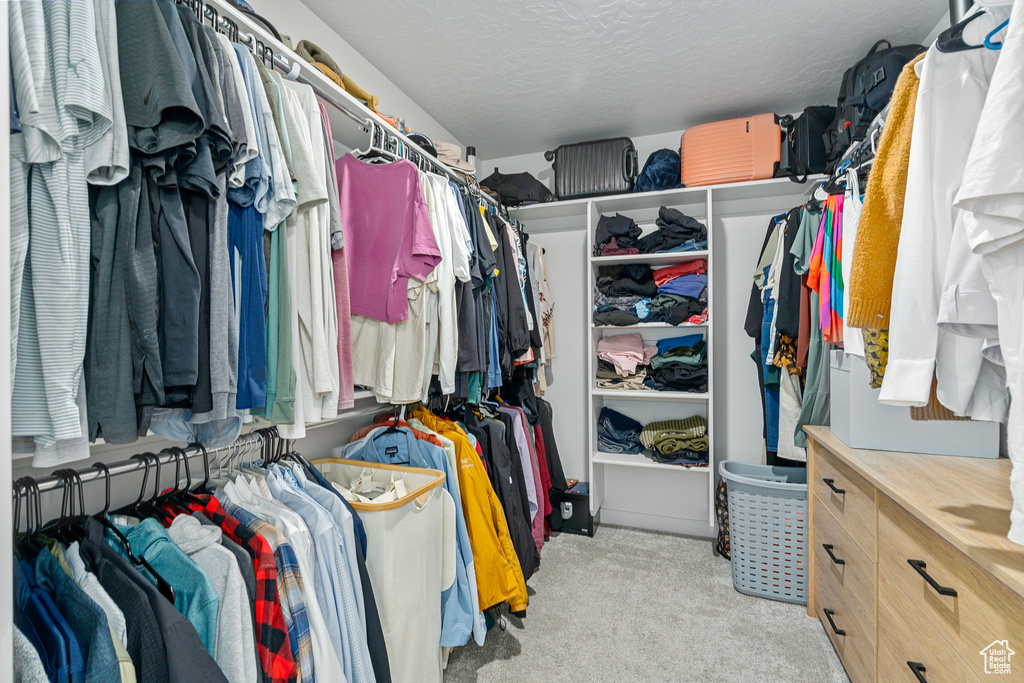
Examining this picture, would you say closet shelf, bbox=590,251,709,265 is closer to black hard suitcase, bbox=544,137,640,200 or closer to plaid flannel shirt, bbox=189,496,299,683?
black hard suitcase, bbox=544,137,640,200

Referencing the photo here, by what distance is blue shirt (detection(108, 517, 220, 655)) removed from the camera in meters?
0.89

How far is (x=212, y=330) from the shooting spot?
0.88 m

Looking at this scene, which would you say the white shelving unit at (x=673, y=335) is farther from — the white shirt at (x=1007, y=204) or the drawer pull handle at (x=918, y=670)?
the white shirt at (x=1007, y=204)

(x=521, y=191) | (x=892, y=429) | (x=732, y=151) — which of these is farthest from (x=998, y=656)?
(x=521, y=191)

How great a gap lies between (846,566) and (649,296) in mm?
1643

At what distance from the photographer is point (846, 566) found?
1.62 meters

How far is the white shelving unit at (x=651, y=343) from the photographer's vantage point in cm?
262

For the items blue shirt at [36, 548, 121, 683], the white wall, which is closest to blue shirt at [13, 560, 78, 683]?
blue shirt at [36, 548, 121, 683]

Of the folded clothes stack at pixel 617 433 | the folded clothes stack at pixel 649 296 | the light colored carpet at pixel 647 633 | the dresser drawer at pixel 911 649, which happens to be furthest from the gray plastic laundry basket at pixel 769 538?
the folded clothes stack at pixel 649 296

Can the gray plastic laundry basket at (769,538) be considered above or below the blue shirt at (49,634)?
below

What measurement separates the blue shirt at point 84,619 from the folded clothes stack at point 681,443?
2.51m

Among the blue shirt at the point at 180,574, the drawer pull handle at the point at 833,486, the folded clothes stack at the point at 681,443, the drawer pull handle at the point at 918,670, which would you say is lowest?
the drawer pull handle at the point at 918,670

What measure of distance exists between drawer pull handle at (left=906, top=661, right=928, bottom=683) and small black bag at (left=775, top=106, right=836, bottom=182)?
6.97 ft

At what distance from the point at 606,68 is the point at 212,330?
211cm
